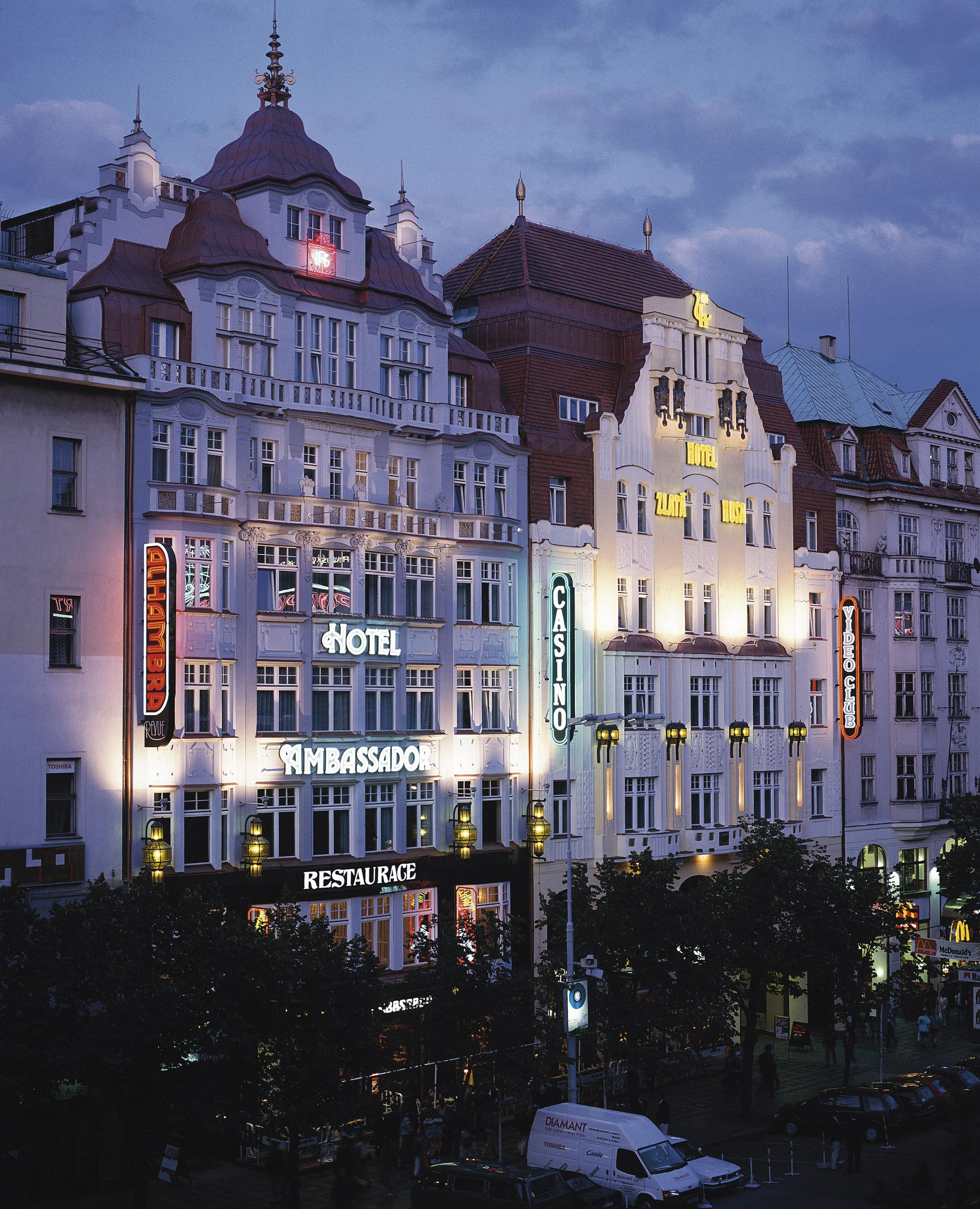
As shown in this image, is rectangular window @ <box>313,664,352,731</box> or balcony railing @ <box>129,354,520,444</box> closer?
balcony railing @ <box>129,354,520,444</box>

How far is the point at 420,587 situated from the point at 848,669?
27482mm

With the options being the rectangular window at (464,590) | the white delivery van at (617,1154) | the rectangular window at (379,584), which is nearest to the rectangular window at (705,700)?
the rectangular window at (464,590)

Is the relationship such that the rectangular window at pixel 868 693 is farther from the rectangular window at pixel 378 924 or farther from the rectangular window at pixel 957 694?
the rectangular window at pixel 378 924

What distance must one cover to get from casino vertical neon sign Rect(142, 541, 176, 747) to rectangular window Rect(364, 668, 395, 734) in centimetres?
896

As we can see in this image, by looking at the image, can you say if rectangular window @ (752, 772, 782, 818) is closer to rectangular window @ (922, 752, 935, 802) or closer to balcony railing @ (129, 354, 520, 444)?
rectangular window @ (922, 752, 935, 802)

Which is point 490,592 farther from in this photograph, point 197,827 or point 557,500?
point 197,827

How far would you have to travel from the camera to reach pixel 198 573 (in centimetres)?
5519

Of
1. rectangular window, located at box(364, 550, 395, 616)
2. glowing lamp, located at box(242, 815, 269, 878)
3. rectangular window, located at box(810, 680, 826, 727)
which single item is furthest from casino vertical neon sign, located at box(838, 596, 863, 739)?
glowing lamp, located at box(242, 815, 269, 878)

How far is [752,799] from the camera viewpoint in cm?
7512

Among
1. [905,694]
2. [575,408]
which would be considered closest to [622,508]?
[575,408]

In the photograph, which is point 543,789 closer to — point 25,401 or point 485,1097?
point 485,1097

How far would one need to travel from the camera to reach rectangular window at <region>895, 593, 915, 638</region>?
284 ft

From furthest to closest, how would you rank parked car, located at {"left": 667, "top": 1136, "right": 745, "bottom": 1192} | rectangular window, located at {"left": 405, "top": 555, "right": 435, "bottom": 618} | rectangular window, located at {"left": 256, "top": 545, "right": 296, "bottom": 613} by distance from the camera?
1. rectangular window, located at {"left": 405, "top": 555, "right": 435, "bottom": 618}
2. rectangular window, located at {"left": 256, "top": 545, "right": 296, "bottom": 613}
3. parked car, located at {"left": 667, "top": 1136, "right": 745, "bottom": 1192}

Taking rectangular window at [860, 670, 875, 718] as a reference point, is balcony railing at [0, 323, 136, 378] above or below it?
above
